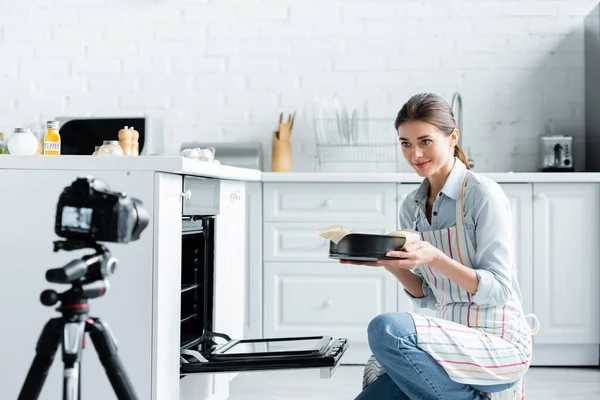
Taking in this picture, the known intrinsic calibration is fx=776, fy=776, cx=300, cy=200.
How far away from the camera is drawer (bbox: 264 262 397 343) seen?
11.7 ft

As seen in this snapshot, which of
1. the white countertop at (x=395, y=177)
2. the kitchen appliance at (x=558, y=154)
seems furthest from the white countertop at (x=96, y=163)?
the kitchen appliance at (x=558, y=154)

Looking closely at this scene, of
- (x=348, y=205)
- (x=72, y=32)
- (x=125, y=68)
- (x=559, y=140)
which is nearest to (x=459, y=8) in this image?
(x=559, y=140)

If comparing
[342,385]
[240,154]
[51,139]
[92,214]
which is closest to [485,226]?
[92,214]

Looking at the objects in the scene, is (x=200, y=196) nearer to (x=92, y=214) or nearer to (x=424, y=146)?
(x=424, y=146)

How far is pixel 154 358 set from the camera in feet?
6.41

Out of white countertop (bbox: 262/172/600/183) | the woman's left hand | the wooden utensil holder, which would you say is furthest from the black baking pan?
the wooden utensil holder

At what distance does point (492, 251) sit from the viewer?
6.41 feet

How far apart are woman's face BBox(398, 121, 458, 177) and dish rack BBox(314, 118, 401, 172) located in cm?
201

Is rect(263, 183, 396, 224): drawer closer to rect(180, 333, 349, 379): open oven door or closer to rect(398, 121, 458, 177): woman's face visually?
rect(180, 333, 349, 379): open oven door

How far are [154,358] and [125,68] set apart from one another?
8.91 ft

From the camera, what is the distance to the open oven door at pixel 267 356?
2102 millimetres

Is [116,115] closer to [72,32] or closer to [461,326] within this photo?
[72,32]

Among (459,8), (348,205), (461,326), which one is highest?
(459,8)

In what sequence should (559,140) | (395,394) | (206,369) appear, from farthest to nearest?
(559,140), (206,369), (395,394)
